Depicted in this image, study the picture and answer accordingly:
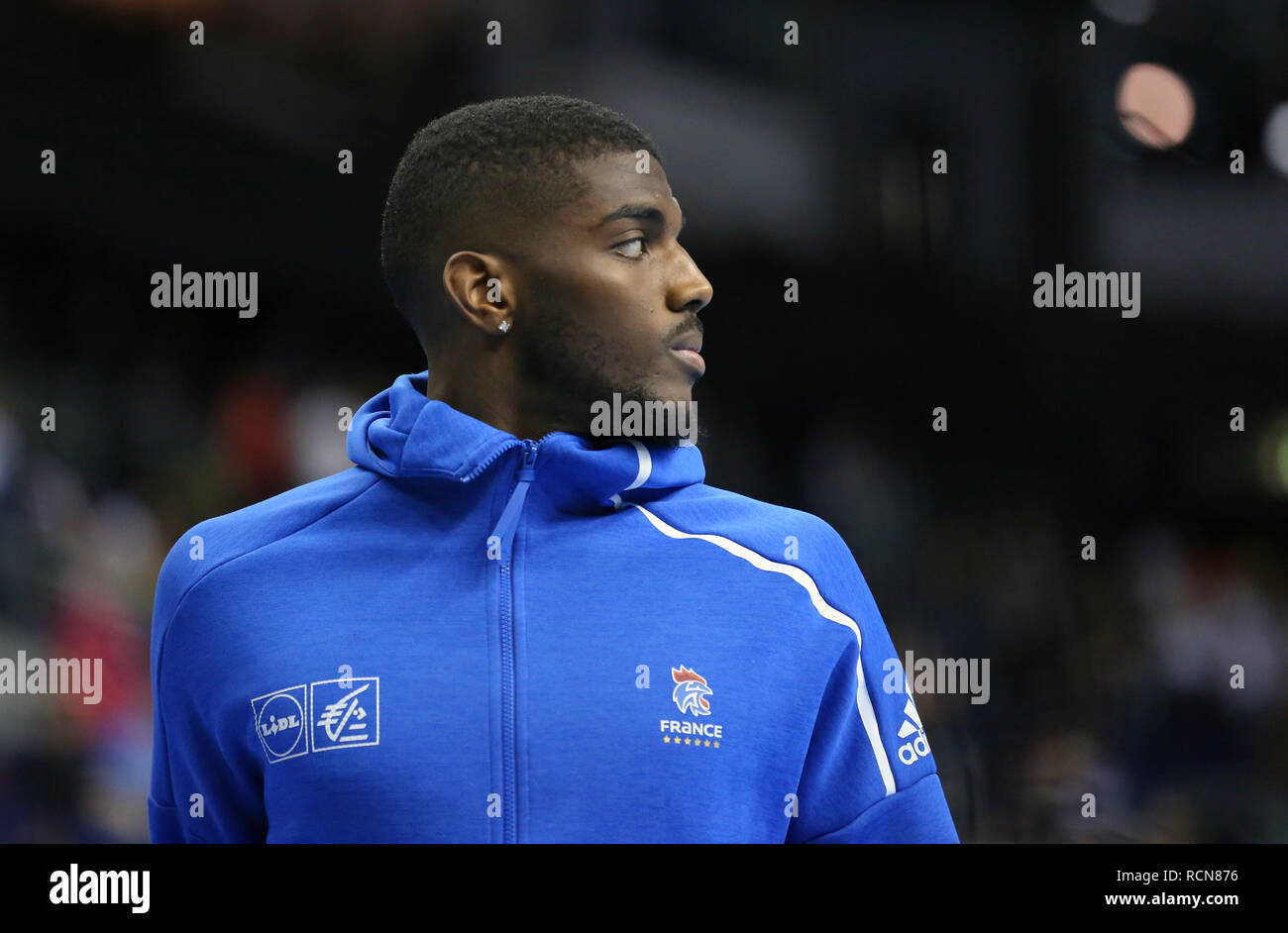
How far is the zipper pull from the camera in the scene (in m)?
1.77

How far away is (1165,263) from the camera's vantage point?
179 inches

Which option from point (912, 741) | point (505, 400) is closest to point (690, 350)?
point (505, 400)

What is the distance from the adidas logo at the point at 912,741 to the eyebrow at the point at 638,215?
0.75 meters

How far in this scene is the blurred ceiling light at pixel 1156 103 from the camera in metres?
4.23

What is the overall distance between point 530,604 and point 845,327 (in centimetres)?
270

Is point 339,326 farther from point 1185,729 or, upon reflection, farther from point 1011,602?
point 1185,729

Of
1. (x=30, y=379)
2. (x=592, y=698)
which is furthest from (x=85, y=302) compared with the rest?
(x=592, y=698)

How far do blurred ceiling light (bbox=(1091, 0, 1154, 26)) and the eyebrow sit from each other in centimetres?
291

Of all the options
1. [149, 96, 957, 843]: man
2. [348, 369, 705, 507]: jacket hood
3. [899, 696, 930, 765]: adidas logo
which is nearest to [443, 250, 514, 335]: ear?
[149, 96, 957, 843]: man

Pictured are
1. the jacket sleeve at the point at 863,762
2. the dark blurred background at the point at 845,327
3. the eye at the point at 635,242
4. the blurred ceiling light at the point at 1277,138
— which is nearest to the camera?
the jacket sleeve at the point at 863,762

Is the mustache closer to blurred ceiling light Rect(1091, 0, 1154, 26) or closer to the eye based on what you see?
the eye

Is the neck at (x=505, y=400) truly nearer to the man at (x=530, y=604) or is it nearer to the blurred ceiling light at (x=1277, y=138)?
the man at (x=530, y=604)

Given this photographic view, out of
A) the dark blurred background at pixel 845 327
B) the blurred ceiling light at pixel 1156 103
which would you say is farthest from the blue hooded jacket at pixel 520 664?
the blurred ceiling light at pixel 1156 103

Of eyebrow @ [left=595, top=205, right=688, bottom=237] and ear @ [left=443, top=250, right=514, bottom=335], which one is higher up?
eyebrow @ [left=595, top=205, right=688, bottom=237]
